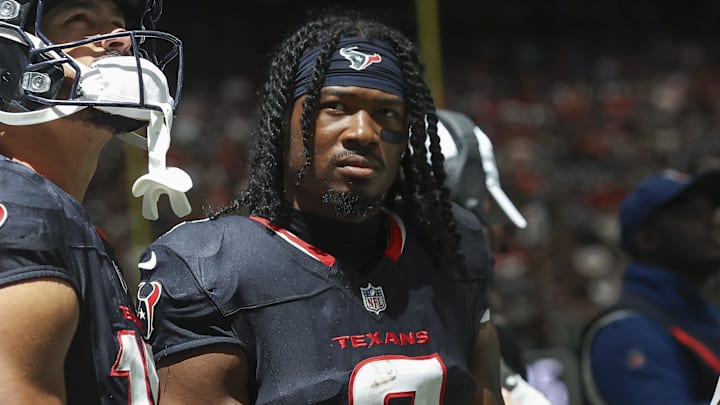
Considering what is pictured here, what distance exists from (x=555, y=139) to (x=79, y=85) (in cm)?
907

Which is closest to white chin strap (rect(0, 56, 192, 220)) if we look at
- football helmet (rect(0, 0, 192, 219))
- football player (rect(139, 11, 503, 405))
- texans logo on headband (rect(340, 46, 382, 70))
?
football helmet (rect(0, 0, 192, 219))

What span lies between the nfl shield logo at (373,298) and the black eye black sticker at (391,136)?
0.28m

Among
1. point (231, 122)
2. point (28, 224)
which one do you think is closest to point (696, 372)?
point (28, 224)

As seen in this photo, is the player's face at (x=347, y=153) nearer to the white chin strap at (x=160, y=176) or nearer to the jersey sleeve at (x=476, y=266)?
the jersey sleeve at (x=476, y=266)

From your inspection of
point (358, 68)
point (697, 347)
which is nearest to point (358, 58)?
point (358, 68)

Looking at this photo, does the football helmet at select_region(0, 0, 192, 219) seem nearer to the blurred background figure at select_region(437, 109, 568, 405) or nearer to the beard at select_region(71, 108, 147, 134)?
the beard at select_region(71, 108, 147, 134)

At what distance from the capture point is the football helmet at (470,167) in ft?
8.67

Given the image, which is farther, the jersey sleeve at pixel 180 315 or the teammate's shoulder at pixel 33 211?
the jersey sleeve at pixel 180 315

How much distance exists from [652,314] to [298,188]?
132 centimetres

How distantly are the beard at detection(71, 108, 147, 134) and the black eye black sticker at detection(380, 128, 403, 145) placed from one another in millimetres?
506

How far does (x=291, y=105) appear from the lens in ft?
6.91

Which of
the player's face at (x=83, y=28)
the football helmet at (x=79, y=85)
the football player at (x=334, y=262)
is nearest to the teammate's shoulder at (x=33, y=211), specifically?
the football helmet at (x=79, y=85)

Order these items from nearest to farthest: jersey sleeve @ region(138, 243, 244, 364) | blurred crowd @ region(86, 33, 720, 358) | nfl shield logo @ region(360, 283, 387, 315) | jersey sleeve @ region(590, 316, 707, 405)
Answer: jersey sleeve @ region(138, 243, 244, 364) < nfl shield logo @ region(360, 283, 387, 315) < jersey sleeve @ region(590, 316, 707, 405) < blurred crowd @ region(86, 33, 720, 358)

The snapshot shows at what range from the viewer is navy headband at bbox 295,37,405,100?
2066 millimetres
